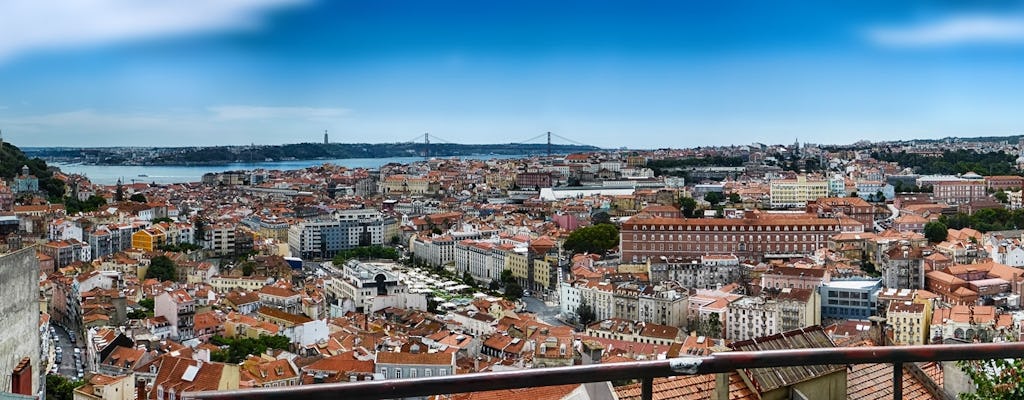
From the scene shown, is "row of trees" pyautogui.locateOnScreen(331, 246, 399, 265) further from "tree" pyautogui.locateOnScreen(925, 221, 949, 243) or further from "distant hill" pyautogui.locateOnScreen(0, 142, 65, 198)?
"tree" pyautogui.locateOnScreen(925, 221, 949, 243)

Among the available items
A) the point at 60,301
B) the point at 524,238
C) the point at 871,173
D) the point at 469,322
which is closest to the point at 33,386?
the point at 469,322

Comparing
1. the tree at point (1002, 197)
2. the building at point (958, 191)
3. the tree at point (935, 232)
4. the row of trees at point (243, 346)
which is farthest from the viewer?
the building at point (958, 191)

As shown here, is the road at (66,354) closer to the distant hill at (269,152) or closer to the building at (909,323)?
the building at (909,323)

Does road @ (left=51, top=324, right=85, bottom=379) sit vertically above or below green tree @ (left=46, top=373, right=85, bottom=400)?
below

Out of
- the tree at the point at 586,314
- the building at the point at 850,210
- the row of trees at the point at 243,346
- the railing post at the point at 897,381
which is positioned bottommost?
the tree at the point at 586,314

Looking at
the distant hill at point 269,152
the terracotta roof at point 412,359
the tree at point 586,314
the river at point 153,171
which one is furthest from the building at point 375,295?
the distant hill at point 269,152

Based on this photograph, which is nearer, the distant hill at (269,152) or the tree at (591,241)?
the tree at (591,241)

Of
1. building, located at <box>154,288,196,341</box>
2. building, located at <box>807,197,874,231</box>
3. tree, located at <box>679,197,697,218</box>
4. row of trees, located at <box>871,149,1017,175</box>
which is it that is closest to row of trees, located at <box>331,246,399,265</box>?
tree, located at <box>679,197,697,218</box>
